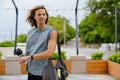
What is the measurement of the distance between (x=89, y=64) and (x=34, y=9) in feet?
25.1

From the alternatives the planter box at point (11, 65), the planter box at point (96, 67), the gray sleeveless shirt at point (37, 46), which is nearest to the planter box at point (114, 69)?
the planter box at point (96, 67)

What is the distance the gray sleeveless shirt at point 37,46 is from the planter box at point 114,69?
5.87m

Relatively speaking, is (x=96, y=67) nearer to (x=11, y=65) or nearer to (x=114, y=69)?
(x=114, y=69)

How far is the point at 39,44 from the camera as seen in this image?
2.47m

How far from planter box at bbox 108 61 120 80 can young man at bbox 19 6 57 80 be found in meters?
5.87

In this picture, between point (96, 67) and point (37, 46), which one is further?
point (96, 67)

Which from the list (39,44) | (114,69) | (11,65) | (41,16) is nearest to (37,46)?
(39,44)

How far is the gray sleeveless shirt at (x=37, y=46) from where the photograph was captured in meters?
2.45

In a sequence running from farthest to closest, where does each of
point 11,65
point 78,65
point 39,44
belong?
point 78,65 → point 11,65 → point 39,44

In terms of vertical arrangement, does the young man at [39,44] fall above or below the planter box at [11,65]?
above

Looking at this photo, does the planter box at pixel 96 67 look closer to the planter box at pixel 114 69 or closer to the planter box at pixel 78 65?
the planter box at pixel 78 65

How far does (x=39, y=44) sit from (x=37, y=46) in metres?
0.02

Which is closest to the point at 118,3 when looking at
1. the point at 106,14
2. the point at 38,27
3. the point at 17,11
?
the point at 106,14

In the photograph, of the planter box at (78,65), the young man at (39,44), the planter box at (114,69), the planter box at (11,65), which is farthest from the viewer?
the planter box at (78,65)
